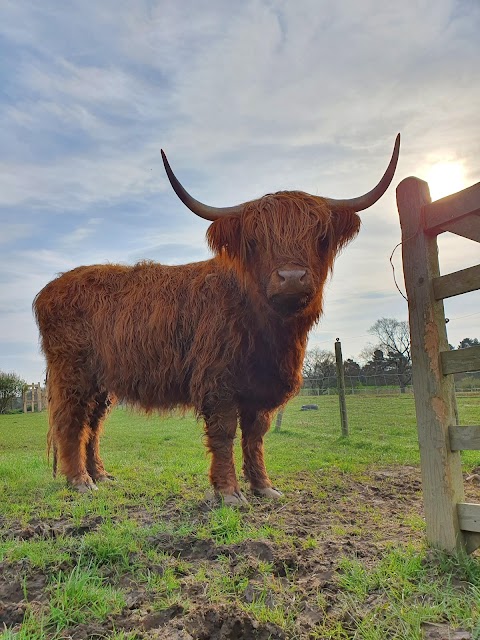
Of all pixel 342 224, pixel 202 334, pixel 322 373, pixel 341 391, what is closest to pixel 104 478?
pixel 202 334

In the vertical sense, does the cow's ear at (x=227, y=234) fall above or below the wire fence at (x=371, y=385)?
above

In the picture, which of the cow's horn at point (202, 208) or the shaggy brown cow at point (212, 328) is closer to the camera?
the shaggy brown cow at point (212, 328)

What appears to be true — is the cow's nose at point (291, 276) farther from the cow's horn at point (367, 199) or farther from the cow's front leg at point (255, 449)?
the cow's front leg at point (255, 449)

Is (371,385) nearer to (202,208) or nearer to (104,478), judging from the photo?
(104,478)

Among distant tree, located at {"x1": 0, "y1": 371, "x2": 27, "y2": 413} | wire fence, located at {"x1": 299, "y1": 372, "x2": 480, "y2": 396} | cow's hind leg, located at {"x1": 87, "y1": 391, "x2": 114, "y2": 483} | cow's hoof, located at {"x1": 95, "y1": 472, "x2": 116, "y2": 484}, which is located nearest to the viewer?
cow's hoof, located at {"x1": 95, "y1": 472, "x2": 116, "y2": 484}

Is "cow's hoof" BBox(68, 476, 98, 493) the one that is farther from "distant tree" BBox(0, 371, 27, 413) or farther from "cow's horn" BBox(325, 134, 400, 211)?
"distant tree" BBox(0, 371, 27, 413)

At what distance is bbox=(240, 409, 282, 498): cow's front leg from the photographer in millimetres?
4719

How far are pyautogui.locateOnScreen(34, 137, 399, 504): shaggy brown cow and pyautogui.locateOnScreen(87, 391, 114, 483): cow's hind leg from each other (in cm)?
2

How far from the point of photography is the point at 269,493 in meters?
4.56

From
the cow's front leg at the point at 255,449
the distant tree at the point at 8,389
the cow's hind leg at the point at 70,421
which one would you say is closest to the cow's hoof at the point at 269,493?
the cow's front leg at the point at 255,449

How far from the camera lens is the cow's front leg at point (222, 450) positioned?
168 inches

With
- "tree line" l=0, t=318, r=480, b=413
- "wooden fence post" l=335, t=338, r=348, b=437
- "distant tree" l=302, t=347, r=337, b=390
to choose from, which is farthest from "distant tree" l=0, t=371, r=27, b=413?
"wooden fence post" l=335, t=338, r=348, b=437

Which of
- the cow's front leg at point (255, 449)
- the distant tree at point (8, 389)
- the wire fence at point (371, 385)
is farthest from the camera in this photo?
the distant tree at point (8, 389)

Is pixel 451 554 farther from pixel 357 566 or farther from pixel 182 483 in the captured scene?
pixel 182 483
